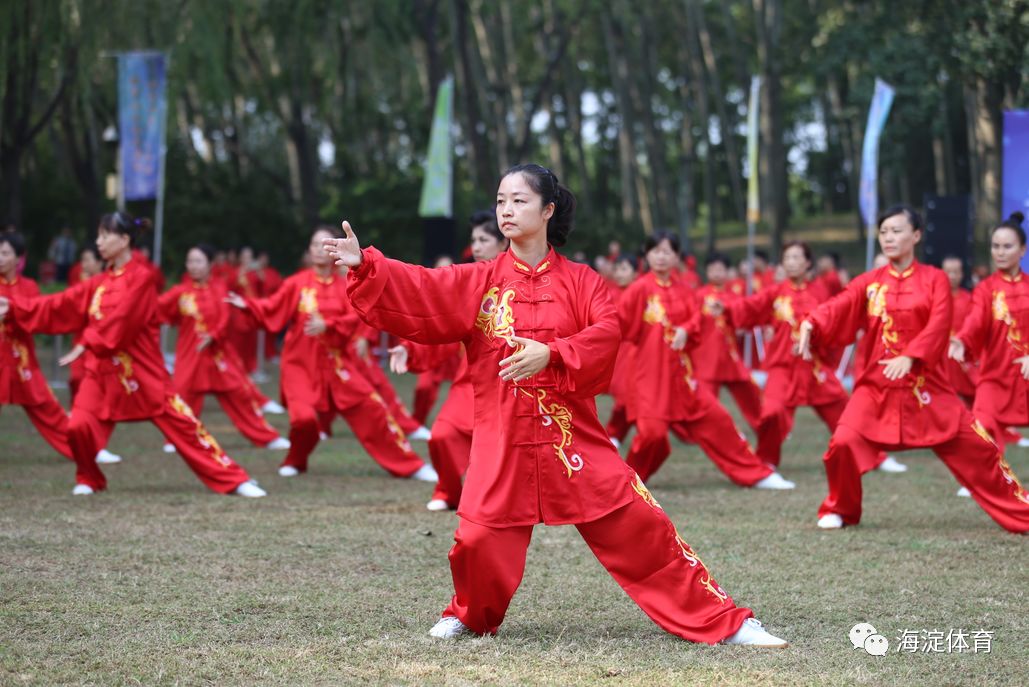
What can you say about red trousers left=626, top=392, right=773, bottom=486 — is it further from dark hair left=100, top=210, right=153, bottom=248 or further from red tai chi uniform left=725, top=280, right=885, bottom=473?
dark hair left=100, top=210, right=153, bottom=248

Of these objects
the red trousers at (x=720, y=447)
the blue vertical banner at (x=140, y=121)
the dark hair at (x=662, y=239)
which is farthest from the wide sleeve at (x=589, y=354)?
the blue vertical banner at (x=140, y=121)

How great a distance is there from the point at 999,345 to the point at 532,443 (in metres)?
Answer: 4.59

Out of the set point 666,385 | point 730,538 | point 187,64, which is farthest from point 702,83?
point 730,538

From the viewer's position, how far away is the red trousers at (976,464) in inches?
261

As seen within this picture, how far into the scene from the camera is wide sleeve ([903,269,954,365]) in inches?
261

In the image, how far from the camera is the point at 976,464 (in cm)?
664

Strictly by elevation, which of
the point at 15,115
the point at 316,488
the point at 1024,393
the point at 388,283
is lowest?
the point at 316,488

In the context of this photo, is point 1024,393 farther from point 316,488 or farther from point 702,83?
point 702,83

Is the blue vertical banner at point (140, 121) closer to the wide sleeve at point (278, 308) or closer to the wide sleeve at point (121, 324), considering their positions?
the wide sleeve at point (278, 308)

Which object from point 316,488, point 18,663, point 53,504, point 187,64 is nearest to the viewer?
point 18,663

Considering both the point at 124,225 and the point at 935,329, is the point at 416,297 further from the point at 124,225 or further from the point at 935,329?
the point at 124,225

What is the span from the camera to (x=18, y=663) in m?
4.24

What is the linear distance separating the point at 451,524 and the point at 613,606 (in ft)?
6.87

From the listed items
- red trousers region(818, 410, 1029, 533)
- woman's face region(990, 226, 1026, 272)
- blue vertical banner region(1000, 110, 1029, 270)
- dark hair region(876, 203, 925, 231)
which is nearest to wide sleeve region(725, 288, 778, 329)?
blue vertical banner region(1000, 110, 1029, 270)
